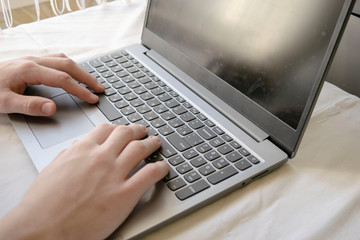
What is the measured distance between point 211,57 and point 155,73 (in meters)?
0.12

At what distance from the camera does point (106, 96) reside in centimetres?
63

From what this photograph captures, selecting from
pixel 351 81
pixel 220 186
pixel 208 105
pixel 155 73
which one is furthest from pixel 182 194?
pixel 351 81

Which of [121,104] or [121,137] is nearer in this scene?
[121,137]

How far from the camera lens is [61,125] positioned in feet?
1.88

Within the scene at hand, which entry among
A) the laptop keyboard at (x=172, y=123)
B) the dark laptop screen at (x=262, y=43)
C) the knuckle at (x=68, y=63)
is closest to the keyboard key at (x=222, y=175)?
the laptop keyboard at (x=172, y=123)

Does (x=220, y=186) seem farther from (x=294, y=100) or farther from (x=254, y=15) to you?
(x=254, y=15)

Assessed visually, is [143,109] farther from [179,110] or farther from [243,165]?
[243,165]

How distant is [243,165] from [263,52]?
17 cm

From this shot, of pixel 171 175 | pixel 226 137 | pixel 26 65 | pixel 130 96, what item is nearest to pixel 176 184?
pixel 171 175

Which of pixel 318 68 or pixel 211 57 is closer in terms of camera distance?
pixel 318 68

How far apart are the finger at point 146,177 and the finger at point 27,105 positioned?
208 millimetres

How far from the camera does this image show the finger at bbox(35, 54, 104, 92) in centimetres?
63

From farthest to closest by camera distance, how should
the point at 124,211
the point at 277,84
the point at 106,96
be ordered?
1. the point at 106,96
2. the point at 277,84
3. the point at 124,211

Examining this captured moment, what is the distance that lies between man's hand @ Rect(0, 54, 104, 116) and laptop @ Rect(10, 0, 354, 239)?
0.8 inches
